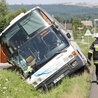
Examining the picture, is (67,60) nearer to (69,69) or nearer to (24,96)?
(69,69)

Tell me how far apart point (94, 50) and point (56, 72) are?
174cm

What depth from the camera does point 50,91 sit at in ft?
43.3

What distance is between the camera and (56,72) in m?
14.3

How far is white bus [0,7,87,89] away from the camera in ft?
47.3

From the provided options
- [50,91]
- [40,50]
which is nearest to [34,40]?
[40,50]

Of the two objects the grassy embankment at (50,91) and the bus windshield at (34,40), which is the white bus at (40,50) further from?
the grassy embankment at (50,91)

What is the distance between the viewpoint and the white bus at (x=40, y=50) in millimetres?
14430

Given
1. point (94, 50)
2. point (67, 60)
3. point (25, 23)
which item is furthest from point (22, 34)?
point (94, 50)

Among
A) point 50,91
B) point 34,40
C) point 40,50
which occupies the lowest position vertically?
point 50,91

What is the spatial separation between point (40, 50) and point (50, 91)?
2301 mm

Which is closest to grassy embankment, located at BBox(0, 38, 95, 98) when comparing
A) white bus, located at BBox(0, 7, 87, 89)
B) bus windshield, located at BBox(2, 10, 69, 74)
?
white bus, located at BBox(0, 7, 87, 89)

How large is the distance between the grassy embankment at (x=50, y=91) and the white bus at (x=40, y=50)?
1.47 feet

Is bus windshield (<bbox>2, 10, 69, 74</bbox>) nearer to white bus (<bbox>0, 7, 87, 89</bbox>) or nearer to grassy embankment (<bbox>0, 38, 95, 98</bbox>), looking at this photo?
white bus (<bbox>0, 7, 87, 89</bbox>)

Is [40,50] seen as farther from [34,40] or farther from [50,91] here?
[50,91]
